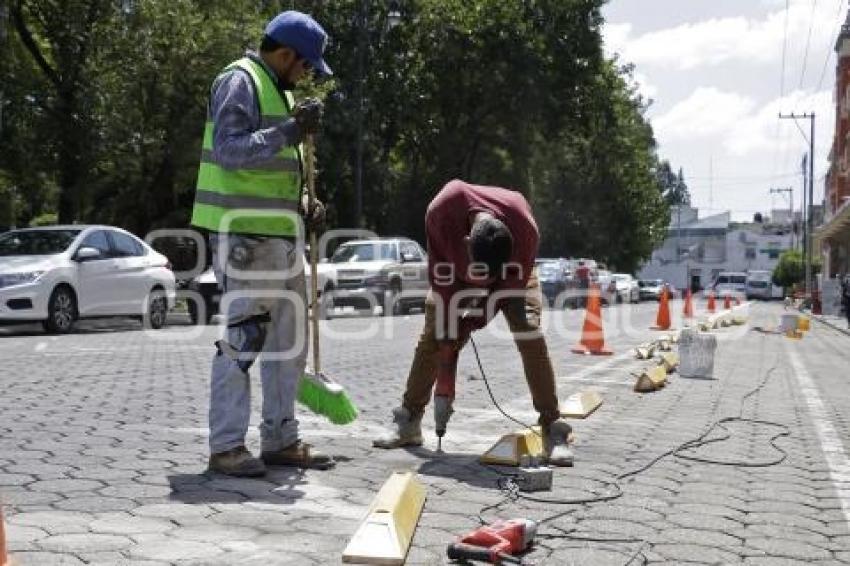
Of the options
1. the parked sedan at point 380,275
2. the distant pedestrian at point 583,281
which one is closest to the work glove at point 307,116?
the parked sedan at point 380,275

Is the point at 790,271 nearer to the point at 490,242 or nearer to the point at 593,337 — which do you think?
the point at 593,337

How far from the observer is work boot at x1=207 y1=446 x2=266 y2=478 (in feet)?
15.2

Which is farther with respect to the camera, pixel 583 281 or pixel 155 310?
pixel 583 281

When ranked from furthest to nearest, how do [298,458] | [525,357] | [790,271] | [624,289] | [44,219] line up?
[790,271]
[624,289]
[44,219]
[525,357]
[298,458]

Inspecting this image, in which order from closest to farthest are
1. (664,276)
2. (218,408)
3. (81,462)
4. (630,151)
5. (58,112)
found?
(218,408)
(81,462)
(58,112)
(630,151)
(664,276)

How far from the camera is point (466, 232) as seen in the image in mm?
5219

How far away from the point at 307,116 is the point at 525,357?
1.74m

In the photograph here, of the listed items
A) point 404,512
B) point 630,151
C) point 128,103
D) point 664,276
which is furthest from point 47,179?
point 664,276

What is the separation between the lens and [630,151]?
54.5 m

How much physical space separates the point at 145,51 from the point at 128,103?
116 centimetres

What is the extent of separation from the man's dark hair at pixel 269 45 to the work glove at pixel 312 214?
0.73 metres

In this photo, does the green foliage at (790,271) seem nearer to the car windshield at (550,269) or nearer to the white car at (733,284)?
the white car at (733,284)

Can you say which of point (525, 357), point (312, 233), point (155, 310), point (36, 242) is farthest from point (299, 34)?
point (155, 310)

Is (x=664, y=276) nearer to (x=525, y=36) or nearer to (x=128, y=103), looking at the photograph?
(x=525, y=36)
